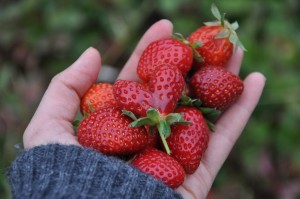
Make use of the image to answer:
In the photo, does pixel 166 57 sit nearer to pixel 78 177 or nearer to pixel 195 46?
pixel 195 46

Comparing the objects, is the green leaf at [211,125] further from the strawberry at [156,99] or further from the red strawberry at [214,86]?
the strawberry at [156,99]

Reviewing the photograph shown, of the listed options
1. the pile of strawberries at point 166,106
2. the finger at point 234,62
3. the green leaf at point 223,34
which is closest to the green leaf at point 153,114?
the pile of strawberries at point 166,106

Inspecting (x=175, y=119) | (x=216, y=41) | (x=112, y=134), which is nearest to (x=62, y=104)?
(x=112, y=134)

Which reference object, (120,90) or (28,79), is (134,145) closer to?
(120,90)

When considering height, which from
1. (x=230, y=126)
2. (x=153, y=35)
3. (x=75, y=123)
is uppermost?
(x=153, y=35)

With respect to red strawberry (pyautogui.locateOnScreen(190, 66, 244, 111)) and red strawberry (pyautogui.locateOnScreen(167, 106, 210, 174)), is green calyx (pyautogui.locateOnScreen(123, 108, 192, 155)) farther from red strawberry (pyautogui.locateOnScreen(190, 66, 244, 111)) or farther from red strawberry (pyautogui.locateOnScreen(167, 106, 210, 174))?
red strawberry (pyautogui.locateOnScreen(190, 66, 244, 111))

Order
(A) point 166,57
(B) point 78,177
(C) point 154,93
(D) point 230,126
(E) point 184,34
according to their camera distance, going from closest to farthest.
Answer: (B) point 78,177, (C) point 154,93, (A) point 166,57, (D) point 230,126, (E) point 184,34
